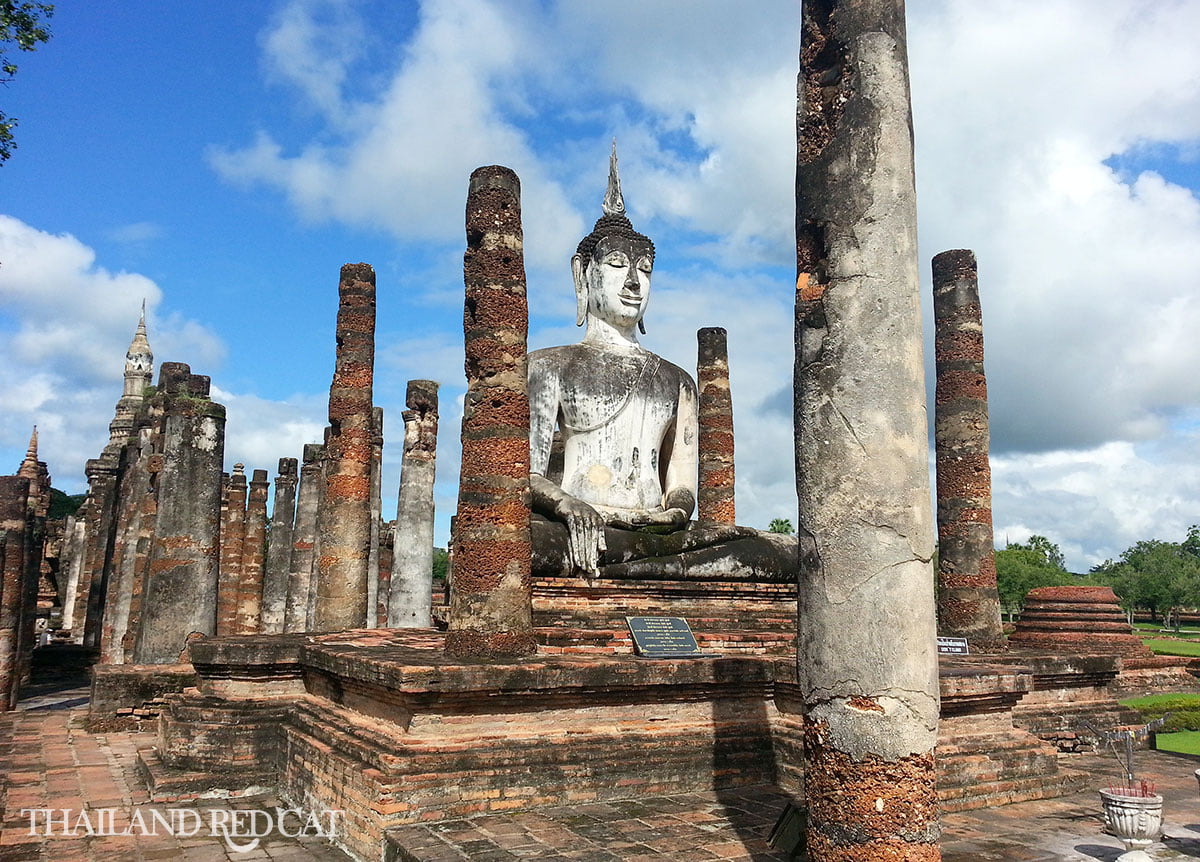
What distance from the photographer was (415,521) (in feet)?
53.9

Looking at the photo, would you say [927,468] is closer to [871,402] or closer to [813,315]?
[871,402]

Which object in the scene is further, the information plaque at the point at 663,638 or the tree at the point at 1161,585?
the tree at the point at 1161,585

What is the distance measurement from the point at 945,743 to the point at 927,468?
10.6 feet

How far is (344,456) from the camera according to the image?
12297 mm

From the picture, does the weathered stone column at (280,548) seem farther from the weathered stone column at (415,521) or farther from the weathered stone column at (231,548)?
the weathered stone column at (415,521)

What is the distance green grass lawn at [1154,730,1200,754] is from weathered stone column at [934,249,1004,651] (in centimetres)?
224

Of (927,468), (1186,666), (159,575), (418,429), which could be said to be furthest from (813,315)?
(1186,666)

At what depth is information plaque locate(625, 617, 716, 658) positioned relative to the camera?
7754mm

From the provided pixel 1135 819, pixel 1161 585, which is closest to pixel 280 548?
pixel 1135 819

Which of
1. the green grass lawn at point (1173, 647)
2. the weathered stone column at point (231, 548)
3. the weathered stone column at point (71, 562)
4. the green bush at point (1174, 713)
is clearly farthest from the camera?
the weathered stone column at point (71, 562)

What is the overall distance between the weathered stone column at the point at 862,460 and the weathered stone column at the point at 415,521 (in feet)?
40.6

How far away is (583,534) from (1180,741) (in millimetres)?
9285

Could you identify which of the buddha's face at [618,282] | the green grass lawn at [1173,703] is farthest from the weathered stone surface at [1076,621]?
the buddha's face at [618,282]

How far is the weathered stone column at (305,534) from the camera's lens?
2191cm
